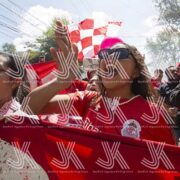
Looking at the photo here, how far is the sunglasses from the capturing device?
7.85 feet

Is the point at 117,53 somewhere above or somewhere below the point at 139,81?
above

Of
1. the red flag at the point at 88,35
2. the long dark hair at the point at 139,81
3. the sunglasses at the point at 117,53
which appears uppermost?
the sunglasses at the point at 117,53

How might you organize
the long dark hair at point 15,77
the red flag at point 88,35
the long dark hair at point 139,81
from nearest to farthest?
the long dark hair at point 15,77 < the long dark hair at point 139,81 < the red flag at point 88,35

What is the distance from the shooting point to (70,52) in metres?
2.04

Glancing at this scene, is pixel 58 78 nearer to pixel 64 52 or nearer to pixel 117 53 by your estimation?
pixel 64 52

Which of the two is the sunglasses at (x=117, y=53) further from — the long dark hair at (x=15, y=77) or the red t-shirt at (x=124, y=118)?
the long dark hair at (x=15, y=77)

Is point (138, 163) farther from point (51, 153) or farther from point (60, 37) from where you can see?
point (60, 37)

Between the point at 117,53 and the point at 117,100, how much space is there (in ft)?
0.90

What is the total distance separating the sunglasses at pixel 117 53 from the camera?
7.85 ft

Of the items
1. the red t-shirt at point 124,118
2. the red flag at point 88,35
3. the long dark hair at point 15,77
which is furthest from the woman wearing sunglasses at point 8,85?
the red flag at point 88,35

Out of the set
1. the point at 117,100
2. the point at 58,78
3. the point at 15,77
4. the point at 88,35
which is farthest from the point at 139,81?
the point at 88,35

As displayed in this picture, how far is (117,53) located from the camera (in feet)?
7.84

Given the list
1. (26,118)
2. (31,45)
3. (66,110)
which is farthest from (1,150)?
(31,45)

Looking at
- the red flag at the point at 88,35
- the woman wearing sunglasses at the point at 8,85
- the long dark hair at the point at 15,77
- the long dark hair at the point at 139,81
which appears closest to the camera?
the woman wearing sunglasses at the point at 8,85
